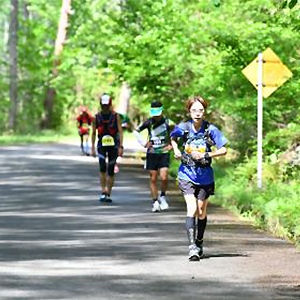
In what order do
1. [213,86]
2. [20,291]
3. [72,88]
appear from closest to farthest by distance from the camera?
[20,291] < [213,86] < [72,88]

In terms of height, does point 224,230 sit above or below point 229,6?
below

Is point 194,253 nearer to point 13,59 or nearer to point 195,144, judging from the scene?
point 195,144

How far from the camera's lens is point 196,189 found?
1207 centimetres

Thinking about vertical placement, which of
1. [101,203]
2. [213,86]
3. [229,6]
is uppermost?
[229,6]

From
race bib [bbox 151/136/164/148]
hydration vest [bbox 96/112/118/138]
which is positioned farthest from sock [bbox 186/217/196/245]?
hydration vest [bbox 96/112/118/138]

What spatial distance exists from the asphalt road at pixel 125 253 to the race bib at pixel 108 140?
1040mm

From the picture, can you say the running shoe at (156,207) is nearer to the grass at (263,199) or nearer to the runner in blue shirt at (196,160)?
the grass at (263,199)

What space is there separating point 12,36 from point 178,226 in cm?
4221

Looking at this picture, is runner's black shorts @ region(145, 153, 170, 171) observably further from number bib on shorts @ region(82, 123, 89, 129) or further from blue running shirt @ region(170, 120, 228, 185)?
number bib on shorts @ region(82, 123, 89, 129)

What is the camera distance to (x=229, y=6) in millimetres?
25703

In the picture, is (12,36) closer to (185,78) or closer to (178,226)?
(185,78)

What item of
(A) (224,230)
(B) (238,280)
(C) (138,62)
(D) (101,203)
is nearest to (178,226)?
(A) (224,230)

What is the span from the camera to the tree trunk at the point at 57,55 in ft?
192

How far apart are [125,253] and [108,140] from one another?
716 centimetres
